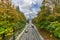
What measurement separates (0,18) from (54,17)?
16618 mm

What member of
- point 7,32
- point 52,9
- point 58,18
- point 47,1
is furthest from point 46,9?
point 7,32

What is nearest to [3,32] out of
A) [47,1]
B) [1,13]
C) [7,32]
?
[7,32]

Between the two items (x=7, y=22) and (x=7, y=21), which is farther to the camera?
(x=7, y=22)

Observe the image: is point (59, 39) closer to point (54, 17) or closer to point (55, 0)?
point (54, 17)

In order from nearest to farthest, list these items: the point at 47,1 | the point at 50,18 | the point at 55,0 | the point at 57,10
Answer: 1. the point at 50,18
2. the point at 57,10
3. the point at 47,1
4. the point at 55,0

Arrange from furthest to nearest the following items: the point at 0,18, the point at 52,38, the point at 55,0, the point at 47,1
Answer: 1. the point at 55,0
2. the point at 47,1
3. the point at 52,38
4. the point at 0,18

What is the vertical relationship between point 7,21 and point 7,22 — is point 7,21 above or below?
above

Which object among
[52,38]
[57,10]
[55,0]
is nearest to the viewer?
[52,38]

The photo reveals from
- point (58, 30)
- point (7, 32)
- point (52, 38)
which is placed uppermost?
point (7, 32)

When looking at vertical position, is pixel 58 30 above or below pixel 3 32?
below

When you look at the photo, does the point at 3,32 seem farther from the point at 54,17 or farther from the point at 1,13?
the point at 54,17

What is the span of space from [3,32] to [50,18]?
25934 mm

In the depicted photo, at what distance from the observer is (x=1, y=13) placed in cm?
3925

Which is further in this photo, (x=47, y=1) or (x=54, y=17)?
(x=47, y=1)
